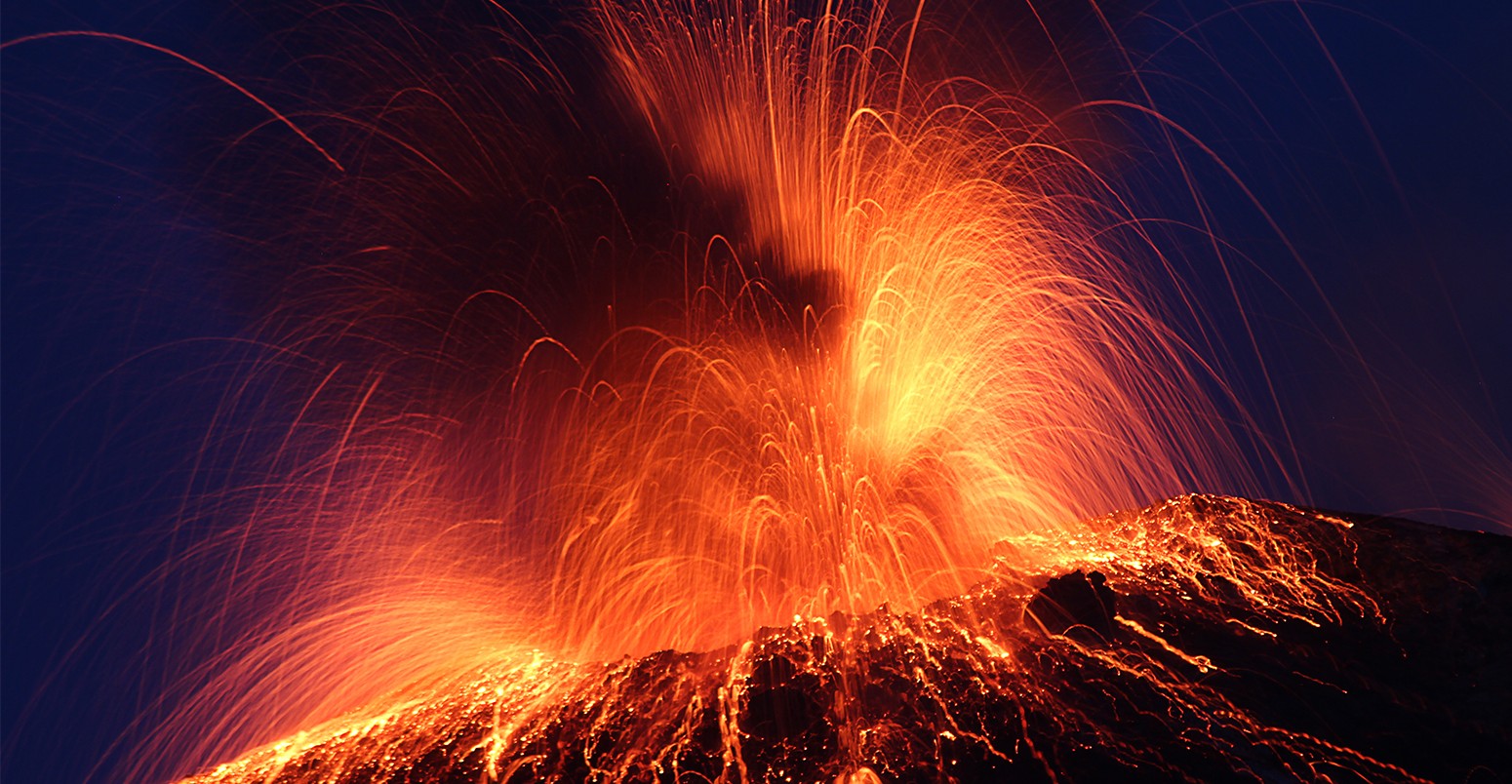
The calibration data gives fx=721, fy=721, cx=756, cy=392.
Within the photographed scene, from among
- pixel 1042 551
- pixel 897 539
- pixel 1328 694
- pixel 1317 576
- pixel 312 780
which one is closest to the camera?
pixel 1328 694

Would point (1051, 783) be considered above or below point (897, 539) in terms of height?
below

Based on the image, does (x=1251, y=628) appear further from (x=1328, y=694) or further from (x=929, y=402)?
(x=929, y=402)

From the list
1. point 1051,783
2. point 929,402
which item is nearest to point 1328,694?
point 1051,783

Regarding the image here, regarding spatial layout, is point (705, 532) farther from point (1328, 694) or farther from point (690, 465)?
point (1328, 694)

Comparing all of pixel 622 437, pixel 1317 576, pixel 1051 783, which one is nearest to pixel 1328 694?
pixel 1317 576

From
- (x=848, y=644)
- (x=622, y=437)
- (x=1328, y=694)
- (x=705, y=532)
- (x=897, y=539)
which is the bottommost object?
(x=1328, y=694)

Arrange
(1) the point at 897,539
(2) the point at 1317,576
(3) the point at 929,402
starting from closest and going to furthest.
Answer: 1. (2) the point at 1317,576
2. (1) the point at 897,539
3. (3) the point at 929,402

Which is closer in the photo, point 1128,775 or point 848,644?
point 1128,775
